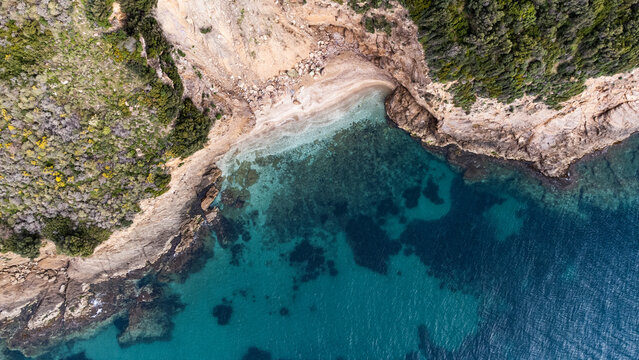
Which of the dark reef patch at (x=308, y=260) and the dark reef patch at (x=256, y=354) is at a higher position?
the dark reef patch at (x=308, y=260)

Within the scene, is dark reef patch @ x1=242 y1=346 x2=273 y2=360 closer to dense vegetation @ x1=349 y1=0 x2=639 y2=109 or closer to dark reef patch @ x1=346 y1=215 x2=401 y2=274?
dark reef patch @ x1=346 y1=215 x2=401 y2=274

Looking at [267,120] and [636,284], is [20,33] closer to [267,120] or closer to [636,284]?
[267,120]

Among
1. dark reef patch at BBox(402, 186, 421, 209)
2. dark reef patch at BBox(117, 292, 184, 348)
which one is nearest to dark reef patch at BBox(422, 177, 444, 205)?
dark reef patch at BBox(402, 186, 421, 209)

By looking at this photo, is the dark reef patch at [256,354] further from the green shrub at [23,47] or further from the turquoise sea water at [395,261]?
the green shrub at [23,47]

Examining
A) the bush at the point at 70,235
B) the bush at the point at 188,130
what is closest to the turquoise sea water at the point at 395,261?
the bush at the point at 188,130

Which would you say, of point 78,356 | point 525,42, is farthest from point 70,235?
point 525,42

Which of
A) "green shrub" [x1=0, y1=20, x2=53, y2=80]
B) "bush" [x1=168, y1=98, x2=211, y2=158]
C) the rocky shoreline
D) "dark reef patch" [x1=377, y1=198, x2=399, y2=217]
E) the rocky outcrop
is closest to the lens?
"green shrub" [x1=0, y1=20, x2=53, y2=80]

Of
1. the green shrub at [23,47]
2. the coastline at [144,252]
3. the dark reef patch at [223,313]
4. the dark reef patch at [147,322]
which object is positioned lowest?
the dark reef patch at [223,313]

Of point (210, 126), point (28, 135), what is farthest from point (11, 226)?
point (210, 126)
